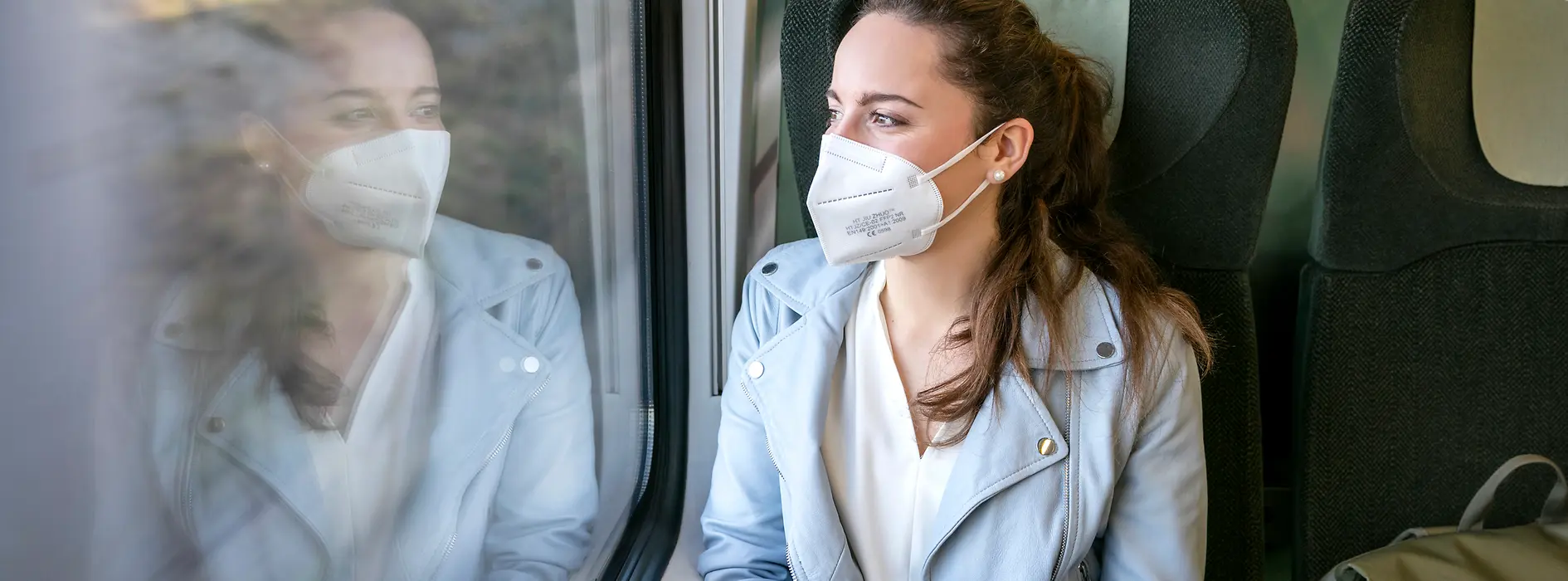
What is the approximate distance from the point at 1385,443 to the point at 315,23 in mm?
1845

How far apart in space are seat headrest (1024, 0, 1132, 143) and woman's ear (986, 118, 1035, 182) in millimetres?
241

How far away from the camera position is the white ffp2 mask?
135cm

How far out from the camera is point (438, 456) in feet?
3.61

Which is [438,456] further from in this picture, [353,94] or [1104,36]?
[1104,36]

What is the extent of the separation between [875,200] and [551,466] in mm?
587

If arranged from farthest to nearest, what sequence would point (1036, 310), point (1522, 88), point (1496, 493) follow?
point (1496, 493) → point (1522, 88) → point (1036, 310)

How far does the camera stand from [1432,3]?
5.19 ft

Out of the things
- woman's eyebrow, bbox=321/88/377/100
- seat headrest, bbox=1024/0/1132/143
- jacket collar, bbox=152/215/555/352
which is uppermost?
seat headrest, bbox=1024/0/1132/143

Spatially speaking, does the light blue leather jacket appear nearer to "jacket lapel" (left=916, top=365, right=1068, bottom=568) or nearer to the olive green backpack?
"jacket lapel" (left=916, top=365, right=1068, bottom=568)

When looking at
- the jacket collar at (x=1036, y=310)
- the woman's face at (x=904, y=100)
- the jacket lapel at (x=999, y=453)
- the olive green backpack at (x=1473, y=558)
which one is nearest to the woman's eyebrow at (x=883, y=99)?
the woman's face at (x=904, y=100)

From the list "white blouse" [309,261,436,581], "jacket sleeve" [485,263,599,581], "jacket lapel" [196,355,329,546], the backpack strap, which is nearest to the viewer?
"jacket lapel" [196,355,329,546]

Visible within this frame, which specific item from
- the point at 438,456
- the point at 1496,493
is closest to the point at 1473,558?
the point at 1496,493

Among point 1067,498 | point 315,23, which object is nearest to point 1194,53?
point 1067,498

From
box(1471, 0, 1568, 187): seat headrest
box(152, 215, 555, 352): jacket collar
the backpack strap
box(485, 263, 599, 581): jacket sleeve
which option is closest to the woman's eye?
box(152, 215, 555, 352): jacket collar
